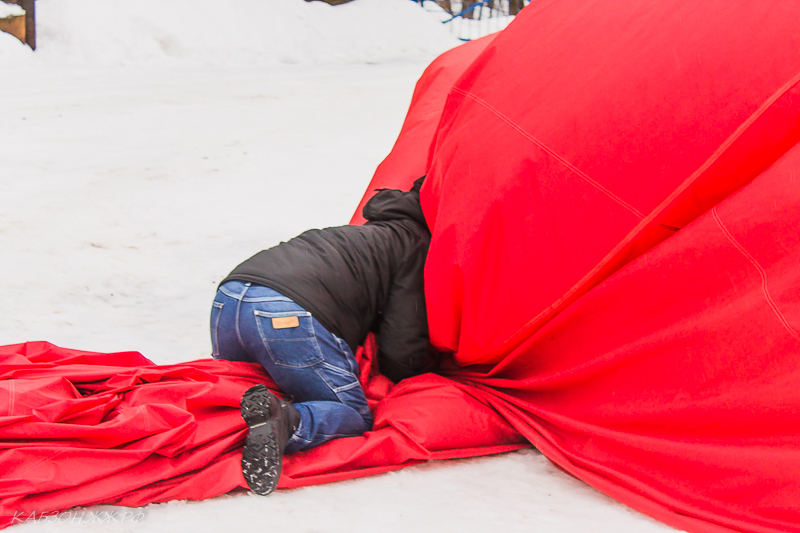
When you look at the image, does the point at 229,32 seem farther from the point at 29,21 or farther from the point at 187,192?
the point at 187,192

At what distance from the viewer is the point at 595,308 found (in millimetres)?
1517

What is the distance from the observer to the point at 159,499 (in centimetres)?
135

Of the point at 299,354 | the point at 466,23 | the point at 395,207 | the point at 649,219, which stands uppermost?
the point at 466,23

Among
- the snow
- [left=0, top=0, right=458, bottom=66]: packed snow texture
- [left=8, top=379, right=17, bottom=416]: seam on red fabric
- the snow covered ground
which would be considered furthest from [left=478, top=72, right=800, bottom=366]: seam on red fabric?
the snow

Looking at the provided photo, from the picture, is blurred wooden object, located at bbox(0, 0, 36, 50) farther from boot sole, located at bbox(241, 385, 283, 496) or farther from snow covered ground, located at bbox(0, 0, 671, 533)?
boot sole, located at bbox(241, 385, 283, 496)

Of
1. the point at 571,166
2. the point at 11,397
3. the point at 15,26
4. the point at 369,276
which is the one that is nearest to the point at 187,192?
the point at 369,276

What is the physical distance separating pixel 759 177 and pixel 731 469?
59 centimetres

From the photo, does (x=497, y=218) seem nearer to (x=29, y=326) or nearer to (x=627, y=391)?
(x=627, y=391)

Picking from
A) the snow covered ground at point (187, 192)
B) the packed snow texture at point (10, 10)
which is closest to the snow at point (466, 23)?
the snow covered ground at point (187, 192)

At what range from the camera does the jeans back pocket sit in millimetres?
1504

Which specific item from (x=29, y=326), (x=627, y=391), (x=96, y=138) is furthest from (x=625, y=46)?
(x=96, y=138)

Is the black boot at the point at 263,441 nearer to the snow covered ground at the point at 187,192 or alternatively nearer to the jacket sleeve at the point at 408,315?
the snow covered ground at the point at 187,192

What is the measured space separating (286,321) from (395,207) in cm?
45

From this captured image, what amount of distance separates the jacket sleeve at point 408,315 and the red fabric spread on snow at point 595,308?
1.8 inches
